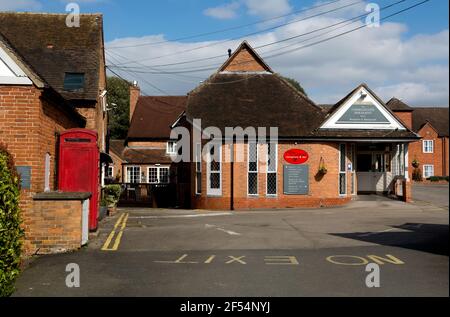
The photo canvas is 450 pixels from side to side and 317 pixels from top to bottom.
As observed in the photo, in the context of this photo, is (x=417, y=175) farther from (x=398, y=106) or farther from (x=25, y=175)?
(x=25, y=175)

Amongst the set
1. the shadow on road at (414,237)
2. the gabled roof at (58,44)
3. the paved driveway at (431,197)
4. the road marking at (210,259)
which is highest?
the gabled roof at (58,44)

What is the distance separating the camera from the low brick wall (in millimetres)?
10891

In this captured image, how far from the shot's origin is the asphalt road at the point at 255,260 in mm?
7586

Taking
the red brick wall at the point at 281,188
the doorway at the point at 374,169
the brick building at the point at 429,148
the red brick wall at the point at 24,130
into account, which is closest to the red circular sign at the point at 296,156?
the red brick wall at the point at 281,188

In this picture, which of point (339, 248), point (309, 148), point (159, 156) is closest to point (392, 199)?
point (309, 148)

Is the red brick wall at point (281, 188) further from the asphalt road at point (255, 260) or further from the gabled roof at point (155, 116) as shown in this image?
the gabled roof at point (155, 116)

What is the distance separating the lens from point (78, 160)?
13789mm

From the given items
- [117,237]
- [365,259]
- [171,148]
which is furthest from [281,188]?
[171,148]

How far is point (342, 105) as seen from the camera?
25156 millimetres

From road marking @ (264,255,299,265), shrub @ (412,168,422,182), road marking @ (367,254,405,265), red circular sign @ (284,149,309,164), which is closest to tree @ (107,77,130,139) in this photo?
shrub @ (412,168,422,182)

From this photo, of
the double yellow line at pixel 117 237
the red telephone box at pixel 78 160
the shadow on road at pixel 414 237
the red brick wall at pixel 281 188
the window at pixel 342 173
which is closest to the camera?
the shadow on road at pixel 414 237

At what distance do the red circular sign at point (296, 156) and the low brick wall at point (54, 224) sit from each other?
1463 centimetres
